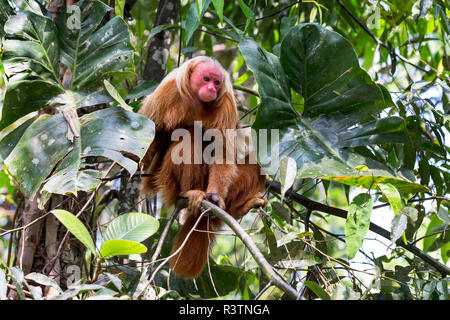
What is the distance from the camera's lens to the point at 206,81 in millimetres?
4215

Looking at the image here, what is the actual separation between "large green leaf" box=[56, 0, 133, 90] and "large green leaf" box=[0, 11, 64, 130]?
4.1 inches

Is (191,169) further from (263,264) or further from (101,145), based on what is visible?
(263,264)

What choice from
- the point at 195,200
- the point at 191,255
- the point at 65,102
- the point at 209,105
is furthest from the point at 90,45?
the point at 191,255

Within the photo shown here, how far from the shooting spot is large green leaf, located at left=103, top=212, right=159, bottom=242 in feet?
8.43

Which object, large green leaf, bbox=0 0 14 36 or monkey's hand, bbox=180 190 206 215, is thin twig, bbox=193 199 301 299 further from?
large green leaf, bbox=0 0 14 36

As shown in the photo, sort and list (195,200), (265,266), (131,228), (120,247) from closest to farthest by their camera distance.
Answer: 1. (265,266)
2. (120,247)
3. (131,228)
4. (195,200)

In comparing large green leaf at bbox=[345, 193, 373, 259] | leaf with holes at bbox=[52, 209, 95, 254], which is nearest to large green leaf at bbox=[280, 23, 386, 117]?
large green leaf at bbox=[345, 193, 373, 259]

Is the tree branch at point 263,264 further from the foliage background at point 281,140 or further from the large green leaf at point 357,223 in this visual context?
the large green leaf at point 357,223

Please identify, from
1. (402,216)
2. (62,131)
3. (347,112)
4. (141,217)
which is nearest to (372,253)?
(402,216)

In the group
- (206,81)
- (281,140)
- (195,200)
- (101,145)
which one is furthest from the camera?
(206,81)

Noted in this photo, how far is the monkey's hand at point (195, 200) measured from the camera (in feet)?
12.7

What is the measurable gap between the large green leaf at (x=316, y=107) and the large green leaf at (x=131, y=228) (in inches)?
32.1

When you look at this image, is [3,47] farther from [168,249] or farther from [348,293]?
[348,293]

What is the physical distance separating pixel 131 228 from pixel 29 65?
1.38m
